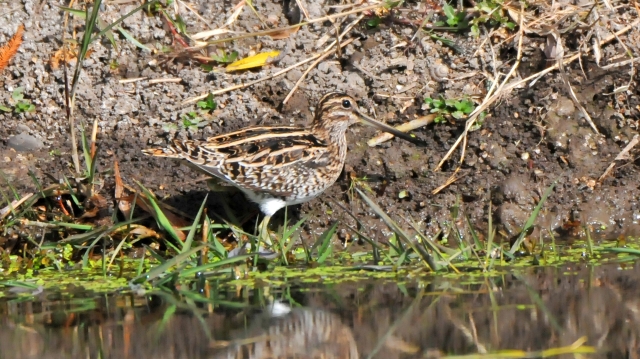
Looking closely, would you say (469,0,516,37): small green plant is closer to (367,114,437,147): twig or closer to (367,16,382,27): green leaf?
(367,16,382,27): green leaf

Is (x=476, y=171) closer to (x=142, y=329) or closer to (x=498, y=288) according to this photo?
(x=498, y=288)

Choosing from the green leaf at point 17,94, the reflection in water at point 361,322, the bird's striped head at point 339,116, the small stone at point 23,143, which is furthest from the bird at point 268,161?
the green leaf at point 17,94

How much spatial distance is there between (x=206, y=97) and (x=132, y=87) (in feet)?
1.89

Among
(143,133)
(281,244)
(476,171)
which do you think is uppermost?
(143,133)

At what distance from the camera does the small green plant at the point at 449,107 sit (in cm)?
688

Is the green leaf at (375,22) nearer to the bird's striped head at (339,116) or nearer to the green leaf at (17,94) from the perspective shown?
the bird's striped head at (339,116)

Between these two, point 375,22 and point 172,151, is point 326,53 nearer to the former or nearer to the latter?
point 375,22

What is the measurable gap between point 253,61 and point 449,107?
1.45 metres

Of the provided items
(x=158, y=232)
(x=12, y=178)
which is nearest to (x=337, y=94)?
(x=158, y=232)

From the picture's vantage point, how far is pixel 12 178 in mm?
6617

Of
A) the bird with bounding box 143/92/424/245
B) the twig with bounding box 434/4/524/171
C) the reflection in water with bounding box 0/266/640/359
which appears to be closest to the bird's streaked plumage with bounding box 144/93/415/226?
the bird with bounding box 143/92/424/245

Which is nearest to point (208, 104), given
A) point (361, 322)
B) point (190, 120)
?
point (190, 120)

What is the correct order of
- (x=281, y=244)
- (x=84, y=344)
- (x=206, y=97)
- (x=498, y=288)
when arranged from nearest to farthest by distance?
(x=84, y=344) → (x=498, y=288) → (x=281, y=244) → (x=206, y=97)

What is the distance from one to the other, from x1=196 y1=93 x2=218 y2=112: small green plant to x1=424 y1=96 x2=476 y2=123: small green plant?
1.47 metres
